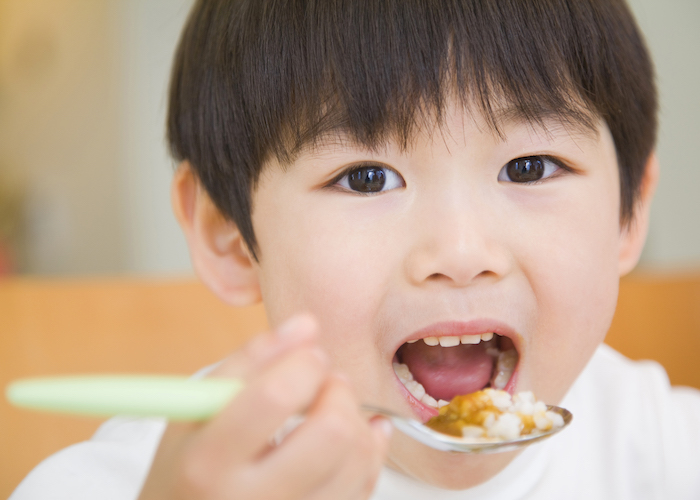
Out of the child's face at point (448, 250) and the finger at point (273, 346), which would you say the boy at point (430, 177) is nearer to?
the child's face at point (448, 250)

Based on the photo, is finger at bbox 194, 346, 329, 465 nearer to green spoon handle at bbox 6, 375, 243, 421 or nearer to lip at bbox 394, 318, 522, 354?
green spoon handle at bbox 6, 375, 243, 421

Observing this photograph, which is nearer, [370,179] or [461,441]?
[461,441]

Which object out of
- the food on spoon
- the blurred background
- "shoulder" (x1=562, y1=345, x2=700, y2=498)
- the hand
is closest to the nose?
the food on spoon

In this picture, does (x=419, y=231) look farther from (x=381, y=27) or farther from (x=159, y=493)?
(x=159, y=493)

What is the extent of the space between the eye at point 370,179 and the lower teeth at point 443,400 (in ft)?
0.59

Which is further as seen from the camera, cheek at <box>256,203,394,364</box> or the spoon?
cheek at <box>256,203,394,364</box>

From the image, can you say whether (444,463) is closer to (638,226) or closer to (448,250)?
(448,250)

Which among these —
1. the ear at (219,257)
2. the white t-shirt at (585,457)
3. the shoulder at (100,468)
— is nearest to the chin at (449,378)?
the white t-shirt at (585,457)

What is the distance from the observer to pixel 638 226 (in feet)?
2.69

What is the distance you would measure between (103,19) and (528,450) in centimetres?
284

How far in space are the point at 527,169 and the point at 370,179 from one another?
0.15 meters

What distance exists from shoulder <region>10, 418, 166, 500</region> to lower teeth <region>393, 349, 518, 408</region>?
34 cm

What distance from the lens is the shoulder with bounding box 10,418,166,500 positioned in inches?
29.9

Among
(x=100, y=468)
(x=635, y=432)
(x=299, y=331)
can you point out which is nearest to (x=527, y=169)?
(x=299, y=331)
